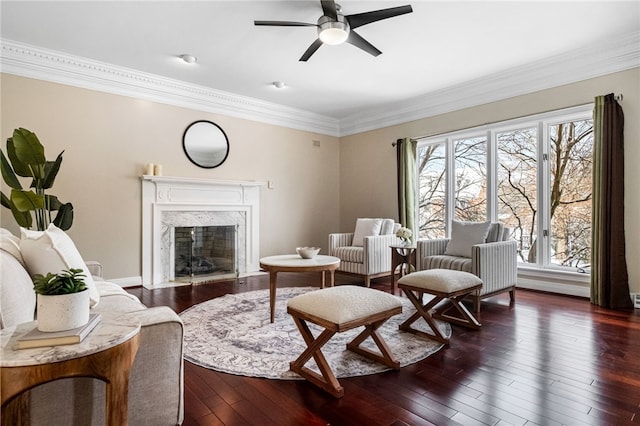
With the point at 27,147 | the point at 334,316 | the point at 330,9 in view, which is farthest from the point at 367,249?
the point at 27,147

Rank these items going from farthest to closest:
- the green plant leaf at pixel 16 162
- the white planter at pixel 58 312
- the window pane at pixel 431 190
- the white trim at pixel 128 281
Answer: the window pane at pixel 431 190 < the white trim at pixel 128 281 < the green plant leaf at pixel 16 162 < the white planter at pixel 58 312

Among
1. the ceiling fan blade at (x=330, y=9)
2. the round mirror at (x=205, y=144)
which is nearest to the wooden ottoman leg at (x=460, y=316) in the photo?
the ceiling fan blade at (x=330, y=9)

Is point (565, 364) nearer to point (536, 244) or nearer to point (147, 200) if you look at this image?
point (536, 244)

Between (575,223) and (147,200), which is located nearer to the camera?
(575,223)

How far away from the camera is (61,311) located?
1.05 meters

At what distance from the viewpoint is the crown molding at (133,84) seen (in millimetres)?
3730

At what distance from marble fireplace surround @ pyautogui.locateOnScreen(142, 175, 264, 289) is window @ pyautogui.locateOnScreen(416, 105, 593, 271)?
3.04 metres

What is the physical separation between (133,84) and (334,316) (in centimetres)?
420

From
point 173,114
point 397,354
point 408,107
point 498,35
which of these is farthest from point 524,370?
point 173,114

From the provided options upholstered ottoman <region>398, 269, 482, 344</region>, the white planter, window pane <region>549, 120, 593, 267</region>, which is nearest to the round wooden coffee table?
upholstered ottoman <region>398, 269, 482, 344</region>

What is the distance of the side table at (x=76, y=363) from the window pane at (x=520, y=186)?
15.3 feet

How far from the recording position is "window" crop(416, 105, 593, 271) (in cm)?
407

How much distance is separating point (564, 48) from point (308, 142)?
3900mm

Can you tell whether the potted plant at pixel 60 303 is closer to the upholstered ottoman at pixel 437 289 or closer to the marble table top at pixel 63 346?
the marble table top at pixel 63 346
